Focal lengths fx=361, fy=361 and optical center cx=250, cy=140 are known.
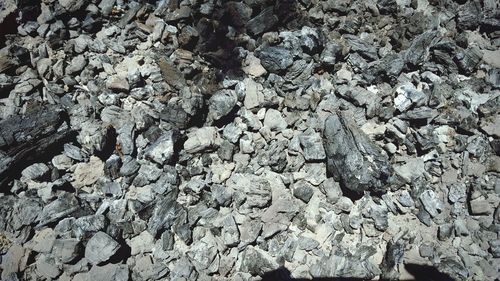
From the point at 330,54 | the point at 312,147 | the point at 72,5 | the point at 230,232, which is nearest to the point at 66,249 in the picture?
the point at 230,232

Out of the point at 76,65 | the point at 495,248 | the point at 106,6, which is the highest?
the point at 106,6

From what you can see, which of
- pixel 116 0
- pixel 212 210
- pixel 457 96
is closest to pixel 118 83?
pixel 116 0

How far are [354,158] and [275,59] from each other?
1366 mm

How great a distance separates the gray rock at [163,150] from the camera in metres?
3.40

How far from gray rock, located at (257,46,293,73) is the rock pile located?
0.02 meters

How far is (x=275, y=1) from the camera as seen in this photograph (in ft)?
13.8

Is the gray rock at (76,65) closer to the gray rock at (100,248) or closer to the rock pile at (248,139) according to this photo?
the rock pile at (248,139)

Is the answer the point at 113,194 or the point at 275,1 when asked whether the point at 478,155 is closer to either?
the point at 275,1

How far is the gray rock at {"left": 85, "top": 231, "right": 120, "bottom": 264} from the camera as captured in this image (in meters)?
3.02

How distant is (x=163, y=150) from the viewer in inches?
134

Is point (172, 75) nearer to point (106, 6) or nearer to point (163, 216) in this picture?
point (106, 6)

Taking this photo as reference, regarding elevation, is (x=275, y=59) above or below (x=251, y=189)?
above

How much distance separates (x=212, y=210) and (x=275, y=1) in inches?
99.0

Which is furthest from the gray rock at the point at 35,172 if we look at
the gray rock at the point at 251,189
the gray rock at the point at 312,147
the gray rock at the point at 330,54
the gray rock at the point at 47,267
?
the gray rock at the point at 330,54
